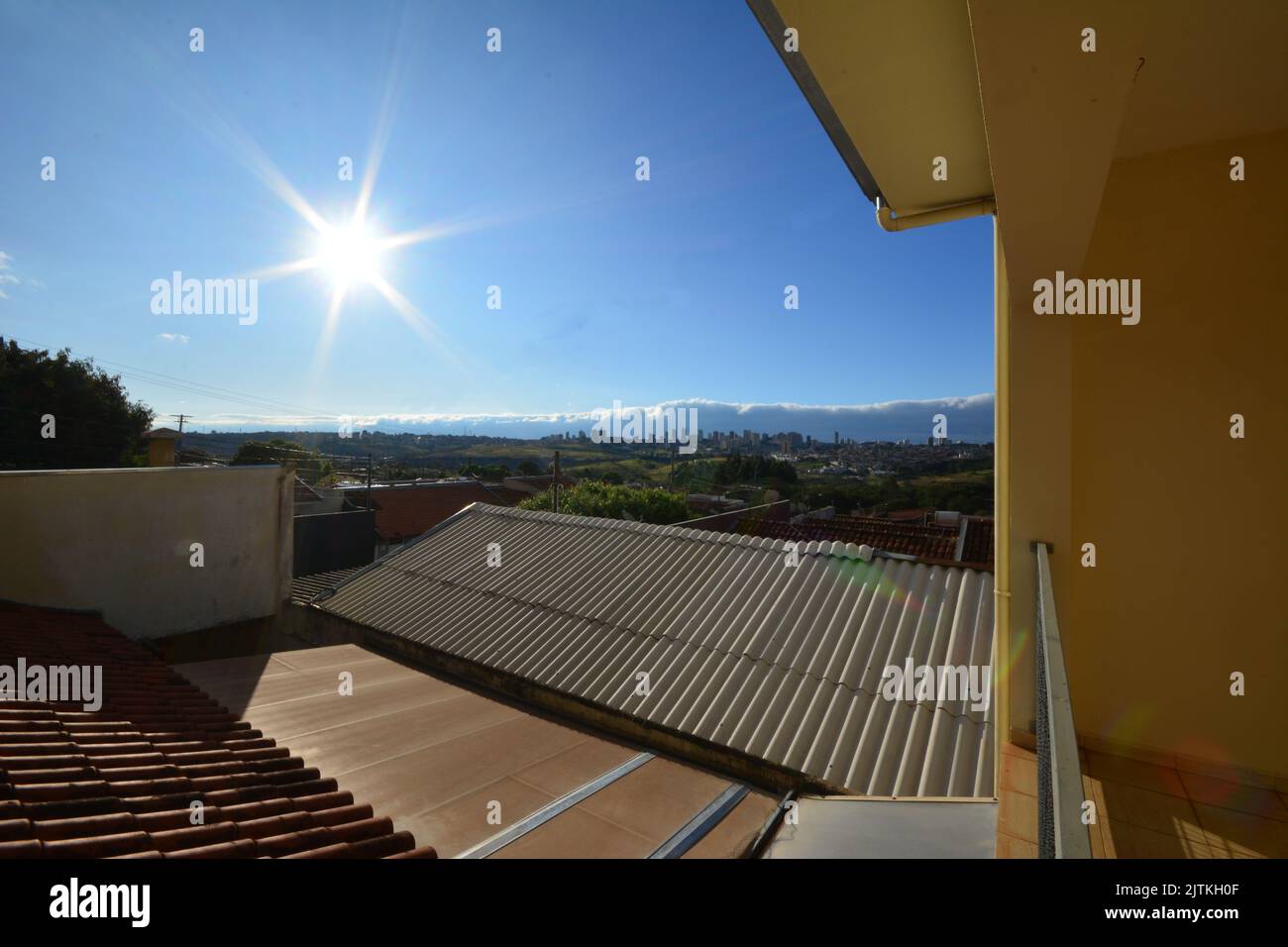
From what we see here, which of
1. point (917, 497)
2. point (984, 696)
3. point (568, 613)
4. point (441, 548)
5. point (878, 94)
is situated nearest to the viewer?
point (878, 94)

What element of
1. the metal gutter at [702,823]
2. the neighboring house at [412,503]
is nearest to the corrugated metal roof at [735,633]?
the metal gutter at [702,823]

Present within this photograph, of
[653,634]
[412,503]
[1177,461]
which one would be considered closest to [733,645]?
[653,634]

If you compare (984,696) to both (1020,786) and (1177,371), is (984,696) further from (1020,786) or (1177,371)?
(1177,371)

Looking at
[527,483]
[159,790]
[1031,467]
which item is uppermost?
[1031,467]

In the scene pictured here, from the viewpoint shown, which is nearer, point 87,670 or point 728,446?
point 87,670

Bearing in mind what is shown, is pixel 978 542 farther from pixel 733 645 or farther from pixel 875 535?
pixel 733 645

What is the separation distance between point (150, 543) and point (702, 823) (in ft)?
21.7

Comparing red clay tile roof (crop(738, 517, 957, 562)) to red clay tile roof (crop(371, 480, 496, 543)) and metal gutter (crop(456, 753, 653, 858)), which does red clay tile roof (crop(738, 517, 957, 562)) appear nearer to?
metal gutter (crop(456, 753, 653, 858))

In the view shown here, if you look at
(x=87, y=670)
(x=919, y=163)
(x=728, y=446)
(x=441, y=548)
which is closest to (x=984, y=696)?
(x=919, y=163)

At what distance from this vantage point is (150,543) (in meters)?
6.23

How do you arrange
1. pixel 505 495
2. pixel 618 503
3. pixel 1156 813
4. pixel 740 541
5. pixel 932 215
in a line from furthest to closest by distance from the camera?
pixel 505 495, pixel 618 503, pixel 740 541, pixel 932 215, pixel 1156 813

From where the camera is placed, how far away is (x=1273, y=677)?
2.08 metres

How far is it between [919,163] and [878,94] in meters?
0.60

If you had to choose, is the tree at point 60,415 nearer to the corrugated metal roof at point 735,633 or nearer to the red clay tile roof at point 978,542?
the corrugated metal roof at point 735,633
